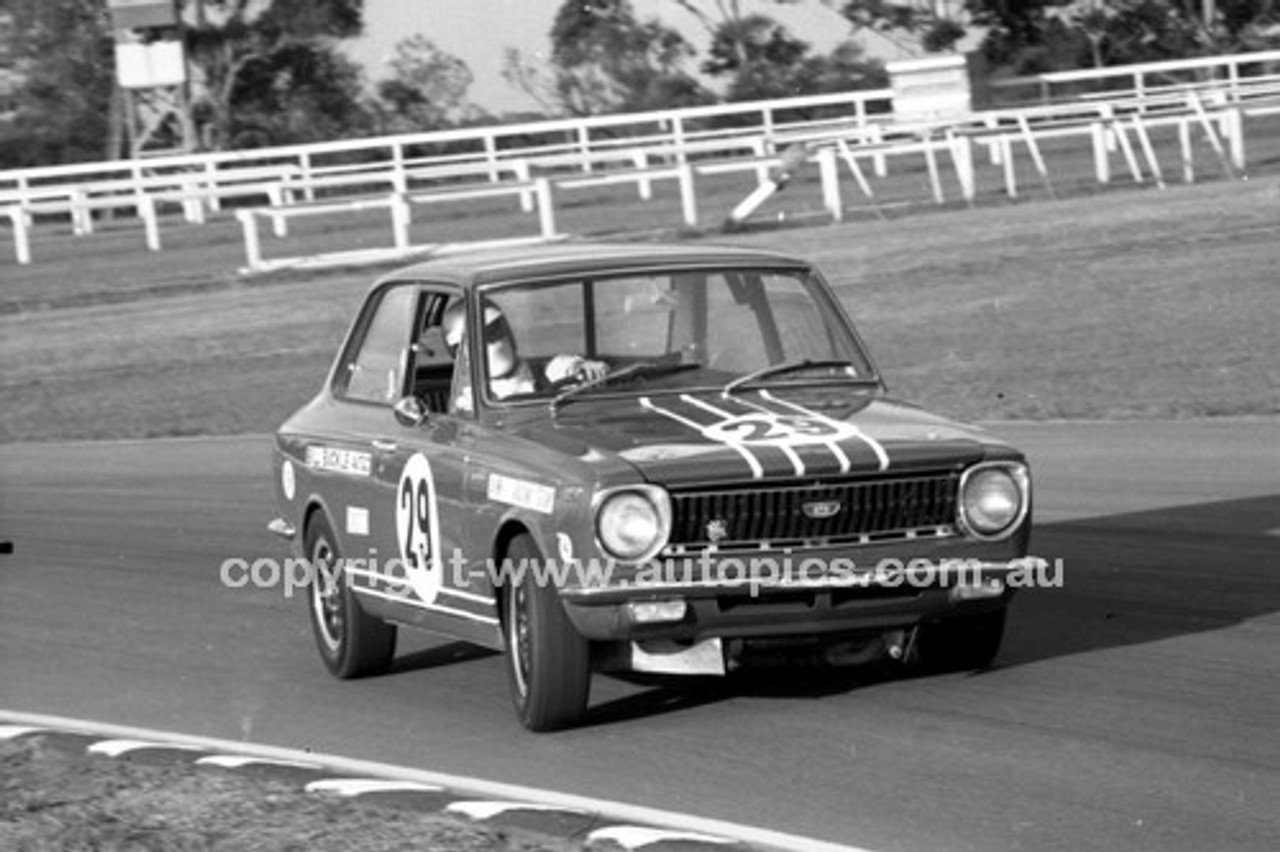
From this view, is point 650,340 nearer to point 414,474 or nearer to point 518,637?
point 414,474

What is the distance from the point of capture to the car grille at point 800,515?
844 cm

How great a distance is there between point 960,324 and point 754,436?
15651 millimetres

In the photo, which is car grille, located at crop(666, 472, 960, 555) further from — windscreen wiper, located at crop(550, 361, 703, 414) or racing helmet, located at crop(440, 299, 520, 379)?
racing helmet, located at crop(440, 299, 520, 379)

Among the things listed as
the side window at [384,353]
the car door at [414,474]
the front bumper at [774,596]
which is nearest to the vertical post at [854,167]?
the side window at [384,353]

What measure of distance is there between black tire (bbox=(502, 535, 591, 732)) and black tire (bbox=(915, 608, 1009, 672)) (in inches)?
46.7

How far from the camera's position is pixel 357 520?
10172 mm

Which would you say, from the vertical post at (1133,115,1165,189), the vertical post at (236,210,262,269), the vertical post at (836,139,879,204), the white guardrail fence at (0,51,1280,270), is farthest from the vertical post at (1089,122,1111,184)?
the vertical post at (236,210,262,269)

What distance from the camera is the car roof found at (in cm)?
976

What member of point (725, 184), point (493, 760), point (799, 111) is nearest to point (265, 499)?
point (493, 760)

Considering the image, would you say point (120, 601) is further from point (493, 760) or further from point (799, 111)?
point (799, 111)

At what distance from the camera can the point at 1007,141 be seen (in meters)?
35.3

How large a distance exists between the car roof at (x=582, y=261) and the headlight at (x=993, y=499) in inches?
61.4

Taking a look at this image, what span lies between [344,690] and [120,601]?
292 centimetres

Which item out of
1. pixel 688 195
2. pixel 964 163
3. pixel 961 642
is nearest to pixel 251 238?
pixel 688 195
